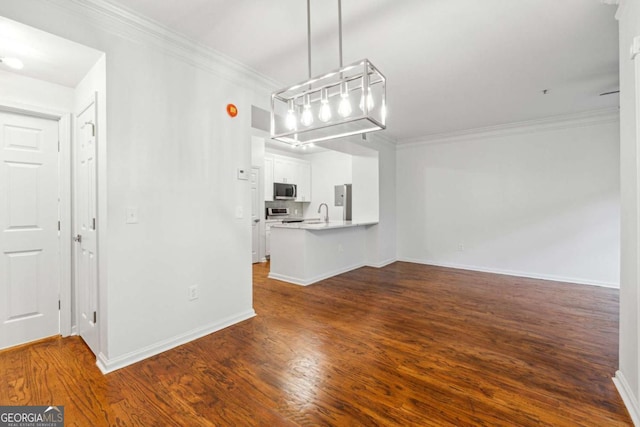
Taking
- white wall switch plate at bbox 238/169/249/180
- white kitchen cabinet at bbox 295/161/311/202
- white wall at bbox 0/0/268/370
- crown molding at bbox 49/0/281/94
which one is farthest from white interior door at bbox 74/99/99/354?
white kitchen cabinet at bbox 295/161/311/202

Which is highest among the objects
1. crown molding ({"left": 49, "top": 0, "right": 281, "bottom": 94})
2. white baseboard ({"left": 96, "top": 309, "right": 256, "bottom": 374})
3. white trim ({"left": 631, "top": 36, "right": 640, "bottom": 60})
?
crown molding ({"left": 49, "top": 0, "right": 281, "bottom": 94})

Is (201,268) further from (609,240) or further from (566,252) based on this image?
(609,240)

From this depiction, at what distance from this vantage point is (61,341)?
8.09 feet

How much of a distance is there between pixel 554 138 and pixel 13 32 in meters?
6.30

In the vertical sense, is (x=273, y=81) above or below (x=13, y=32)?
above

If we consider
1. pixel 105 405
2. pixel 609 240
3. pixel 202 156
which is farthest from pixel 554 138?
pixel 105 405

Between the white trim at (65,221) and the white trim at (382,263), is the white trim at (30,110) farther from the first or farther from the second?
the white trim at (382,263)

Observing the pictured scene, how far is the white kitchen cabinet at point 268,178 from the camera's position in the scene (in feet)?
21.2

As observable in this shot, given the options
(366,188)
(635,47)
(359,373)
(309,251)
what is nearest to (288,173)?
(366,188)

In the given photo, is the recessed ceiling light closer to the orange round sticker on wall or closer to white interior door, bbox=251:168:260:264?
the orange round sticker on wall

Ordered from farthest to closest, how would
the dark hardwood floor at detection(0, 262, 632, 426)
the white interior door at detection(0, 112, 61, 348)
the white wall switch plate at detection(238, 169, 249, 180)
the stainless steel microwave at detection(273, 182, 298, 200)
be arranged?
1. the stainless steel microwave at detection(273, 182, 298, 200)
2. the white wall switch plate at detection(238, 169, 249, 180)
3. the white interior door at detection(0, 112, 61, 348)
4. the dark hardwood floor at detection(0, 262, 632, 426)

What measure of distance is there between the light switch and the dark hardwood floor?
3.54ft

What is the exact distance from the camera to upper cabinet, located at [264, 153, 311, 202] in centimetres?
653

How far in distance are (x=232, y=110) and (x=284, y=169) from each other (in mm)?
4178
